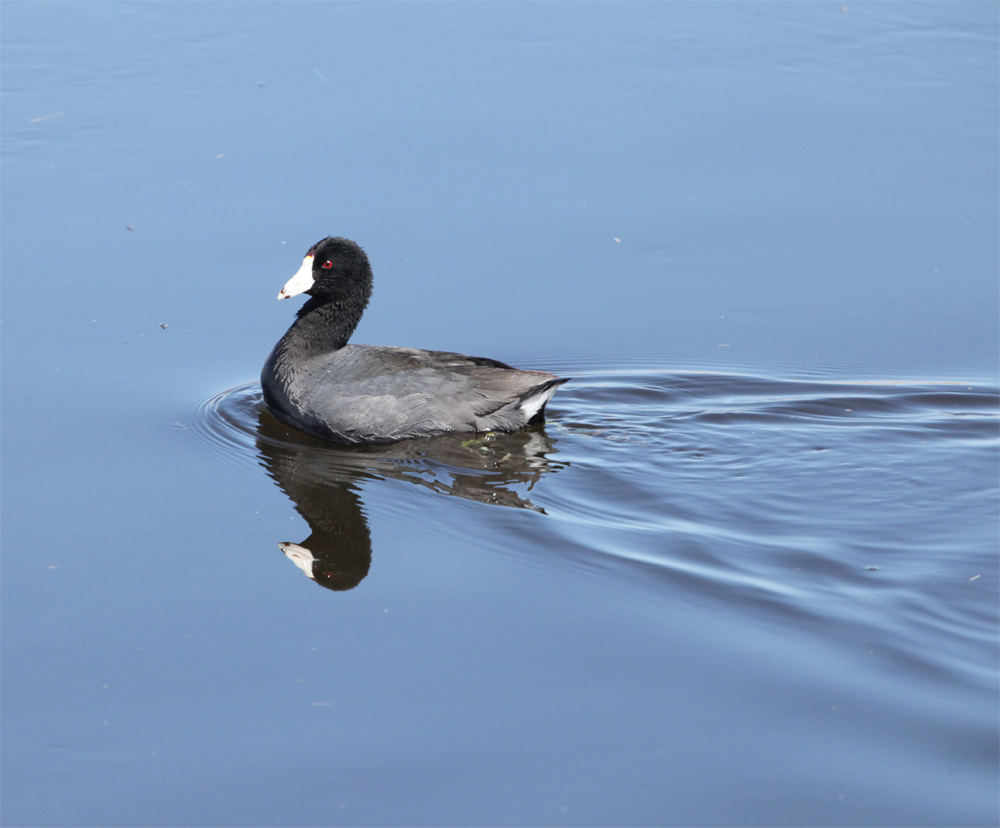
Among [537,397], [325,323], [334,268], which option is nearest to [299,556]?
[537,397]

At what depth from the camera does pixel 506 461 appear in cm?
677

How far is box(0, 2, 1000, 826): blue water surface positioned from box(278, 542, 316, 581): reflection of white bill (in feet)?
0.15

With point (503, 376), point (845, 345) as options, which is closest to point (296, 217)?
point (503, 376)

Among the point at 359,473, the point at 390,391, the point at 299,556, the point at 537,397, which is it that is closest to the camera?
the point at 299,556

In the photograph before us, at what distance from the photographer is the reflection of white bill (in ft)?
18.1

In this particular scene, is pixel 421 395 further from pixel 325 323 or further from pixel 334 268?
pixel 334 268

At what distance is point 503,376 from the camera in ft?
22.7

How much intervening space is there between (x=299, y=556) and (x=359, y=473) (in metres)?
1.00

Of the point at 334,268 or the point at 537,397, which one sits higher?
the point at 334,268

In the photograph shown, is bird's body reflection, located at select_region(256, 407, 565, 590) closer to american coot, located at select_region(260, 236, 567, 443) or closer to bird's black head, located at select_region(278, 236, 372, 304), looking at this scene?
american coot, located at select_region(260, 236, 567, 443)

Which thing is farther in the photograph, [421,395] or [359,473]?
[421,395]

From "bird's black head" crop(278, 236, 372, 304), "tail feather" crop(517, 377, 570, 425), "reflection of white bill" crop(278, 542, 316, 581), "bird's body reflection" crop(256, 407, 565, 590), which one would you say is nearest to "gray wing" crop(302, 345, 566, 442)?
"tail feather" crop(517, 377, 570, 425)

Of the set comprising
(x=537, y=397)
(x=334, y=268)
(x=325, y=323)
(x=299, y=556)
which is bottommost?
(x=299, y=556)

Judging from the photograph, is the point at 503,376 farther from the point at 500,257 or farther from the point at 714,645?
the point at 714,645
